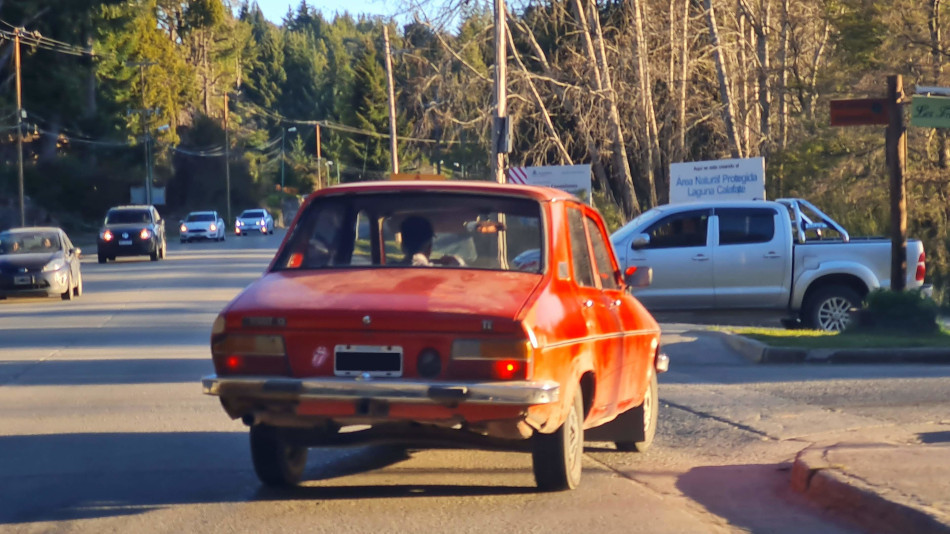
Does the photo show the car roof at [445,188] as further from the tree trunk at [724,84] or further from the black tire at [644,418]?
the tree trunk at [724,84]

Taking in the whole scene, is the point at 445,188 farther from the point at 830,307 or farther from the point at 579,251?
the point at 830,307

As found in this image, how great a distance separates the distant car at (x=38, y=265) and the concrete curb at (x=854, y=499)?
1850 centimetres

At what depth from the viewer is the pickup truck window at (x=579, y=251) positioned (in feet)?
22.7

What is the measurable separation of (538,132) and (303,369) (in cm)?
2811

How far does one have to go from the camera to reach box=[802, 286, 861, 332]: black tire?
15.5 meters

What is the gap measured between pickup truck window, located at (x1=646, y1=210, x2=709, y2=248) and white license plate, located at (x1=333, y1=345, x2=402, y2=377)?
34.7 feet

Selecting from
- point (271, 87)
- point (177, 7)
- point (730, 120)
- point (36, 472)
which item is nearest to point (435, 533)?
point (36, 472)

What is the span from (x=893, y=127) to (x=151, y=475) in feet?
34.7

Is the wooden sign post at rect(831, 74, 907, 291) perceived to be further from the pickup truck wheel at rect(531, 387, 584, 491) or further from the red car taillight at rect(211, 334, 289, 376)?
the red car taillight at rect(211, 334, 289, 376)

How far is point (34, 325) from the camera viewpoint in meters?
18.1

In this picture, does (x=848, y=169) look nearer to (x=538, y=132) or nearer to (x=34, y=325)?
(x=538, y=132)

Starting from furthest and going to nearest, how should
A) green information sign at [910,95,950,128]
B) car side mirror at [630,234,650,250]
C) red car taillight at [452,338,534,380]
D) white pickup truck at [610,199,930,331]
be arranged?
car side mirror at [630,234,650,250] → white pickup truck at [610,199,930,331] → green information sign at [910,95,950,128] → red car taillight at [452,338,534,380]

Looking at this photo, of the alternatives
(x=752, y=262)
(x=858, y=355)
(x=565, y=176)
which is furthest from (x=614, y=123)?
(x=858, y=355)

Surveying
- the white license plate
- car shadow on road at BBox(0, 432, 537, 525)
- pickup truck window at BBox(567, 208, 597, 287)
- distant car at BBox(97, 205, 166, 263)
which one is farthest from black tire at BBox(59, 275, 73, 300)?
the white license plate
